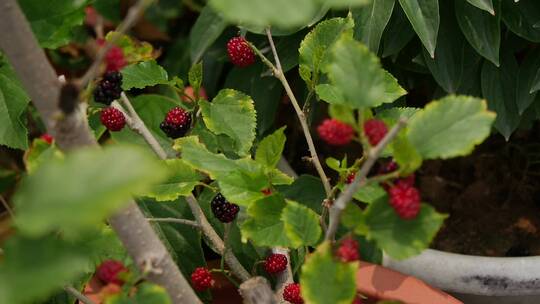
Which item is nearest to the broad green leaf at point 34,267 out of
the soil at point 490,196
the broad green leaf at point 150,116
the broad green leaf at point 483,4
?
the broad green leaf at point 150,116

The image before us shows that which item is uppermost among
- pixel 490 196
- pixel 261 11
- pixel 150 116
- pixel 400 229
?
pixel 261 11

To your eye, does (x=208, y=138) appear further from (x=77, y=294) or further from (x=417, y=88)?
(x=417, y=88)

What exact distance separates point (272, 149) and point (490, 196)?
19.6 inches

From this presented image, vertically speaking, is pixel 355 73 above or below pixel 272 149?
above

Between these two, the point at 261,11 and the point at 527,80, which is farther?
the point at 527,80

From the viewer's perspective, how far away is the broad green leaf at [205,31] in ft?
2.98

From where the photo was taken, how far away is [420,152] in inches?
16.9

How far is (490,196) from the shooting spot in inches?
39.6

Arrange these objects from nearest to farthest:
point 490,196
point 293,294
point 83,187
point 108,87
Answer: point 83,187 → point 108,87 → point 293,294 → point 490,196

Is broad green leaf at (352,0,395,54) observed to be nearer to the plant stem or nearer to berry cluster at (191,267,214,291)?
berry cluster at (191,267,214,291)

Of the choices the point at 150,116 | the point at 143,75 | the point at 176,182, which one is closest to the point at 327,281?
the point at 176,182

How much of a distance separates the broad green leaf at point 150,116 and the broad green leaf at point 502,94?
0.38m

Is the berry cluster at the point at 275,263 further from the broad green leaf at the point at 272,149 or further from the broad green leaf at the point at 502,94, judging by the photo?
the broad green leaf at the point at 502,94

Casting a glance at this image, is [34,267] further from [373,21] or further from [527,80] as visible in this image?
Result: [527,80]
